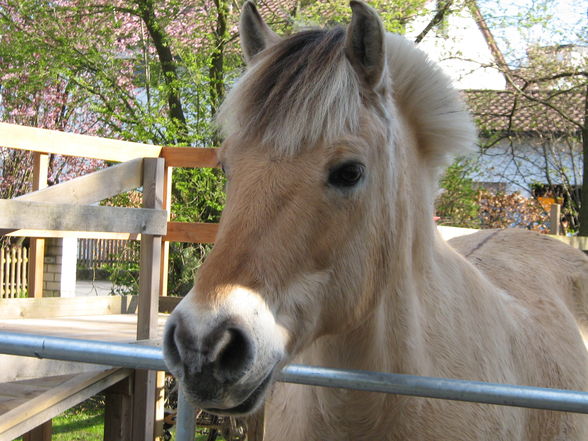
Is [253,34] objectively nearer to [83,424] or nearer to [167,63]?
[83,424]

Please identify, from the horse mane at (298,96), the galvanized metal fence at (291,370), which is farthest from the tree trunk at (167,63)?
the galvanized metal fence at (291,370)

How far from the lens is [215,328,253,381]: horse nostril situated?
1501 millimetres

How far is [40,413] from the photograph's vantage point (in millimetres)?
3930

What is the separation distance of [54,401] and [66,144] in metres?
2.09

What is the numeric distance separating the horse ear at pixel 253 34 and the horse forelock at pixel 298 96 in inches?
13.9

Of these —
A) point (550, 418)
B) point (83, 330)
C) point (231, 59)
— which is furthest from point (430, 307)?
point (231, 59)

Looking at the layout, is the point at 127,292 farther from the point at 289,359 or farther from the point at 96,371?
the point at 289,359

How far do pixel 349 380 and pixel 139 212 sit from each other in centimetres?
314

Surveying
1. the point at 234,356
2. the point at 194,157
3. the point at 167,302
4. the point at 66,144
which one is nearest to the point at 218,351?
the point at 234,356

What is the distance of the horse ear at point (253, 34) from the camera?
7.96ft

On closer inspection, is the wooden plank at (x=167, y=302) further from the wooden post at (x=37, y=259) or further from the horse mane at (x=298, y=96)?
the horse mane at (x=298, y=96)

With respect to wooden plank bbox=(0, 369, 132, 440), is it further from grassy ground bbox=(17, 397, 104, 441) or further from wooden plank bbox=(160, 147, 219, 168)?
grassy ground bbox=(17, 397, 104, 441)

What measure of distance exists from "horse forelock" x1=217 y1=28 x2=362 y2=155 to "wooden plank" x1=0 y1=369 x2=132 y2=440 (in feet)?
8.50

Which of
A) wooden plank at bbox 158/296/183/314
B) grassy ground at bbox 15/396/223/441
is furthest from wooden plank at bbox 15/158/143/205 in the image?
grassy ground at bbox 15/396/223/441
